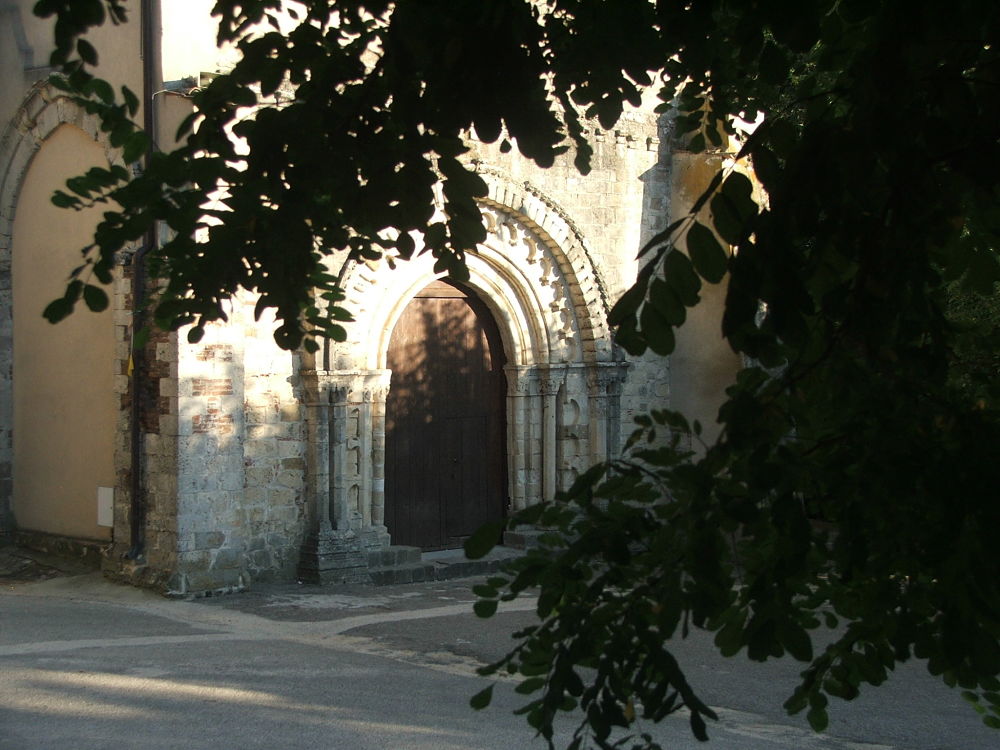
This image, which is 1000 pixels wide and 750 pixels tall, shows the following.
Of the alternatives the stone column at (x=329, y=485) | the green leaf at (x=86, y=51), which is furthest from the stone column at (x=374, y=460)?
the green leaf at (x=86, y=51)

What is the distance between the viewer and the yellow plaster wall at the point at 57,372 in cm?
1284

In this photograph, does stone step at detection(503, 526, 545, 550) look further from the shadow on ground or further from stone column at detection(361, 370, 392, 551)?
the shadow on ground

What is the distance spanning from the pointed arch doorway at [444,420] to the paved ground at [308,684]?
201 centimetres

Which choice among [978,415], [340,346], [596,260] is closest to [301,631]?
[340,346]

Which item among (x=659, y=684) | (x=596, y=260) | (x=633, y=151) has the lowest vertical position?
(x=659, y=684)

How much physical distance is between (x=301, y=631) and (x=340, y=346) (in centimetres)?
320

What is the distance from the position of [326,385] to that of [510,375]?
2.64 meters

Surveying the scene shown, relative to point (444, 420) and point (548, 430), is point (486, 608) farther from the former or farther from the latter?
point (548, 430)

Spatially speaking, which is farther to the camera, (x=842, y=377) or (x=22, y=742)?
(x=22, y=742)

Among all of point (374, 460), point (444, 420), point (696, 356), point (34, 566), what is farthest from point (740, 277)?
point (696, 356)

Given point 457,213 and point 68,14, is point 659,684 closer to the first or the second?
point 457,213

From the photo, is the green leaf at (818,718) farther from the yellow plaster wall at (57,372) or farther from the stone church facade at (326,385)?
the yellow plaster wall at (57,372)

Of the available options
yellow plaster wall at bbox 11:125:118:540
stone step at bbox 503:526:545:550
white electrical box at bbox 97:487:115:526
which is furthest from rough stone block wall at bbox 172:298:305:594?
stone step at bbox 503:526:545:550

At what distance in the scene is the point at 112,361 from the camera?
12.6m
